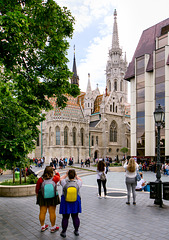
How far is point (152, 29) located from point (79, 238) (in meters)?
37.1

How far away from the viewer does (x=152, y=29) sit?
36469 millimetres

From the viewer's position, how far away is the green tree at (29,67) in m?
6.79

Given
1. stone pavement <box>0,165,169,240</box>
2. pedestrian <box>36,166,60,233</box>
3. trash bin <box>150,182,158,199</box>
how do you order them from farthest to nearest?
trash bin <box>150,182,158,199</box>
pedestrian <box>36,166,60,233</box>
stone pavement <box>0,165,169,240</box>

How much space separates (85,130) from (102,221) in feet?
152

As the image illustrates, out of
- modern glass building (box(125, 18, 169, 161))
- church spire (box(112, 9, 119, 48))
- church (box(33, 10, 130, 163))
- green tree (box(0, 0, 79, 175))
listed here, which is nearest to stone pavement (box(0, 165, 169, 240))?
green tree (box(0, 0, 79, 175))

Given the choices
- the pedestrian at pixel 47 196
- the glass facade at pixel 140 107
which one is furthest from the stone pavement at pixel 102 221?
the glass facade at pixel 140 107

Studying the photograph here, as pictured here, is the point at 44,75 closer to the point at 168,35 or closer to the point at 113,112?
the point at 168,35

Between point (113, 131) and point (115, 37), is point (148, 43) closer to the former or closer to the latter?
point (113, 131)

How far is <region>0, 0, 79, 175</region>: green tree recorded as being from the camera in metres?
6.79

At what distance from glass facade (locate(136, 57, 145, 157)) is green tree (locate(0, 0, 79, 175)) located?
24.5 metres

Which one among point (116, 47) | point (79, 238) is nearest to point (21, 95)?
point (79, 238)

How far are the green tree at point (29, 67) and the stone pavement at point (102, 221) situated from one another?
5.90 feet

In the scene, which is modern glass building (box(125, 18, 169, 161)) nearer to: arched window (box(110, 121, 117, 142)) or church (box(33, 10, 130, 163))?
church (box(33, 10, 130, 163))

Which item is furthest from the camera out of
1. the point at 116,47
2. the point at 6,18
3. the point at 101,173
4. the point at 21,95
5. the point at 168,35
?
Result: the point at 116,47
